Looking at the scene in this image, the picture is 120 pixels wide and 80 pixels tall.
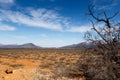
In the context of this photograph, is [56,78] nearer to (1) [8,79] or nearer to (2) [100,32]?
(1) [8,79]

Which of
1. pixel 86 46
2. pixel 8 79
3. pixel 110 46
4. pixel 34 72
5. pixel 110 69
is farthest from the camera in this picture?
pixel 34 72

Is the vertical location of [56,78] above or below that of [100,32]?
below

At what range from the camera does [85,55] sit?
1391 cm

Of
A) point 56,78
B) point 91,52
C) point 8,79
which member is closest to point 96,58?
point 91,52

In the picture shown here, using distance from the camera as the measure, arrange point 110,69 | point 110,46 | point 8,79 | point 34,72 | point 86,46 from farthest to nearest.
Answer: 1. point 34,72
2. point 86,46
3. point 8,79
4. point 110,46
5. point 110,69

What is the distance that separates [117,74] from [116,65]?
0.52 meters

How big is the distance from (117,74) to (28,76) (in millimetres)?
5554

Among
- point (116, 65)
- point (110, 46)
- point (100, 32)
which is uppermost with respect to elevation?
point (100, 32)

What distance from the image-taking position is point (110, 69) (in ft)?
36.2

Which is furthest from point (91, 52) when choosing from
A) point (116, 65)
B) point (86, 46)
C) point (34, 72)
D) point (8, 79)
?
point (8, 79)

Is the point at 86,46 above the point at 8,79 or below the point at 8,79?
above

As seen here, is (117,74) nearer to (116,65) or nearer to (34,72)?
(116,65)

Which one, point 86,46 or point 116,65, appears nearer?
point 116,65

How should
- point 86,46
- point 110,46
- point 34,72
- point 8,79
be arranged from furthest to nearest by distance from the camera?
point 34,72, point 86,46, point 8,79, point 110,46
